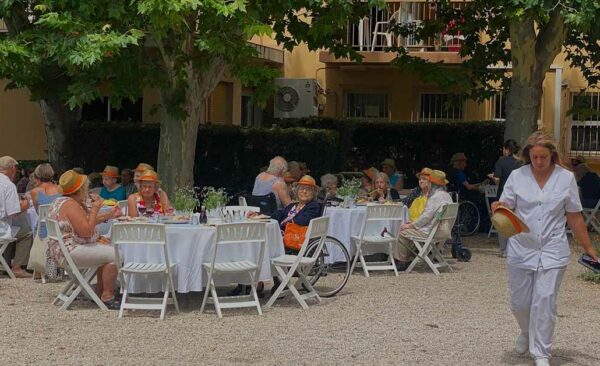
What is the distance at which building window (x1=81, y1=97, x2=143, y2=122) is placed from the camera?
2208 centimetres

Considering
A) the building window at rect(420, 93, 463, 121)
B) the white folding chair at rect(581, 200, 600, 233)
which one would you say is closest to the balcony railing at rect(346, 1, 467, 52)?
the building window at rect(420, 93, 463, 121)

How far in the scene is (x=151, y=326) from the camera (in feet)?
30.4

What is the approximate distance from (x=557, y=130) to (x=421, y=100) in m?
3.16

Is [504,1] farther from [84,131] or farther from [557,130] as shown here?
[557,130]

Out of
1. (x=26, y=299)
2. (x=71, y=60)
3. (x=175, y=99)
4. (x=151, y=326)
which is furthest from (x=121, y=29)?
(x=151, y=326)

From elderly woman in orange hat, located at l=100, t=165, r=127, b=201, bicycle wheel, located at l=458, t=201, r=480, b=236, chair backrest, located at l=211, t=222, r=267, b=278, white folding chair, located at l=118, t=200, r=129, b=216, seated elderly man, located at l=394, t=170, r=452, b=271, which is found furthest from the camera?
bicycle wheel, located at l=458, t=201, r=480, b=236

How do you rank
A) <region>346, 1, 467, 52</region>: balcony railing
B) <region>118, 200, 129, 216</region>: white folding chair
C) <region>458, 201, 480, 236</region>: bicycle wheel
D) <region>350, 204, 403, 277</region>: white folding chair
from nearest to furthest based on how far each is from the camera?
<region>118, 200, 129, 216</region>: white folding chair
<region>350, 204, 403, 277</region>: white folding chair
<region>458, 201, 480, 236</region>: bicycle wheel
<region>346, 1, 467, 52</region>: balcony railing

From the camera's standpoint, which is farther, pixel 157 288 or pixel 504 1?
pixel 504 1

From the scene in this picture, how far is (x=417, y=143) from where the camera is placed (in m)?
22.2

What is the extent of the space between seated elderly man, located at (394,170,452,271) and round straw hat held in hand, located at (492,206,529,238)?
536 cm

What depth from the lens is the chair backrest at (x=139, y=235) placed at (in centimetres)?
956

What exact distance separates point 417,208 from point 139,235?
4.64m

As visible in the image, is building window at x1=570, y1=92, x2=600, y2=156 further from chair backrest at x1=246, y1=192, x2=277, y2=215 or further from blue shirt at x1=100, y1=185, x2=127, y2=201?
chair backrest at x1=246, y1=192, x2=277, y2=215

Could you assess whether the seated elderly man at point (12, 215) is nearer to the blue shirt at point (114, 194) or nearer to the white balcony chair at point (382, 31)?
the blue shirt at point (114, 194)
